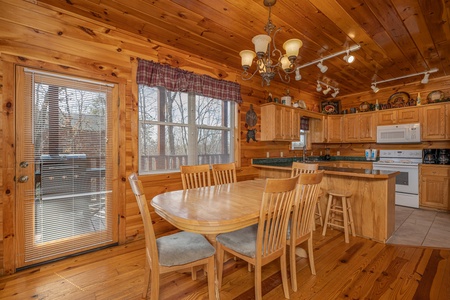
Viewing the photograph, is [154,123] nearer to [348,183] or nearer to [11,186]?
[11,186]

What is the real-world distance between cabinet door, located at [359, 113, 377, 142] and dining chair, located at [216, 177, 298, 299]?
174 inches

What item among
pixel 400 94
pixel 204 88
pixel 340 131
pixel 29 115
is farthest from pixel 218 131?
pixel 400 94

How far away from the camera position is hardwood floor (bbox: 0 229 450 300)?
69.2 inches

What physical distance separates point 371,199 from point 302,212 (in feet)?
5.24

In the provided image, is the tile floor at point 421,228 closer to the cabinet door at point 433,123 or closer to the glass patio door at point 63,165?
the cabinet door at point 433,123

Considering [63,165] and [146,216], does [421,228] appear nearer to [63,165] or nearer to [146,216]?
[146,216]

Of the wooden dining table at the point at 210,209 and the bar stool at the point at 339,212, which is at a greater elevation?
the wooden dining table at the point at 210,209

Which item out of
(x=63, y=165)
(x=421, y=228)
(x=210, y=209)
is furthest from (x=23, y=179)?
(x=421, y=228)

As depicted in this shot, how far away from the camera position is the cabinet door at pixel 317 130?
5.38m

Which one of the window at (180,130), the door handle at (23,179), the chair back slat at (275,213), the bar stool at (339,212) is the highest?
the window at (180,130)

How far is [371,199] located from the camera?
2.86 metres

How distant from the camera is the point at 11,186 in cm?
201

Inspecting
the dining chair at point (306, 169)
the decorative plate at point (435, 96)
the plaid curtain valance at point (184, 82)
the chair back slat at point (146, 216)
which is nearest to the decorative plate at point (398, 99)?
the decorative plate at point (435, 96)

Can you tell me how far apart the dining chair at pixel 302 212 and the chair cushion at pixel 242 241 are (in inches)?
13.9
